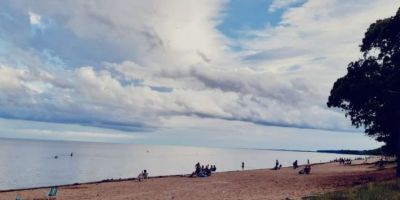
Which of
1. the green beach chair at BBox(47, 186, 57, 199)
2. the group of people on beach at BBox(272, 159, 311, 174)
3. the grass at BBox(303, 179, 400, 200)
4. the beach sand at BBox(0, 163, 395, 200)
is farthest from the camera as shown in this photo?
the group of people on beach at BBox(272, 159, 311, 174)

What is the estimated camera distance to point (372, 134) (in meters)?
36.4

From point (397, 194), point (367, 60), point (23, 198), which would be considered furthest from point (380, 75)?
point (23, 198)

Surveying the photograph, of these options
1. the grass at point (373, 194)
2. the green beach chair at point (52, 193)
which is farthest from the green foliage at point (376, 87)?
the green beach chair at point (52, 193)

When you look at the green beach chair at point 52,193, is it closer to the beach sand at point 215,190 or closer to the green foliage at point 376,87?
the beach sand at point 215,190

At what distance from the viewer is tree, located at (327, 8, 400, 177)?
31.1 m

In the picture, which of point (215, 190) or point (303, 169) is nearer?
point (215, 190)

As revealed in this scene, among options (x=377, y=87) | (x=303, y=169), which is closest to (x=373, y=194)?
(x=377, y=87)

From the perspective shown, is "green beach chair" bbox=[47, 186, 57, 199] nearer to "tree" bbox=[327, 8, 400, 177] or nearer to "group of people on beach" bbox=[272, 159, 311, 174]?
"tree" bbox=[327, 8, 400, 177]

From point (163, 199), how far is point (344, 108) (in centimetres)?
1666

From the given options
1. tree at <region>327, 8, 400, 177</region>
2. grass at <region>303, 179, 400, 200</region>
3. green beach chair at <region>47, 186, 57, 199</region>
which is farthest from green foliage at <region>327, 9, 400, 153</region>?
green beach chair at <region>47, 186, 57, 199</region>

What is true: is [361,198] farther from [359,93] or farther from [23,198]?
[23,198]

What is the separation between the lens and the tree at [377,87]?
1225 inches

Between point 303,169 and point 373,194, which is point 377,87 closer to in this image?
point 373,194

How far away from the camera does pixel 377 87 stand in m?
31.4
